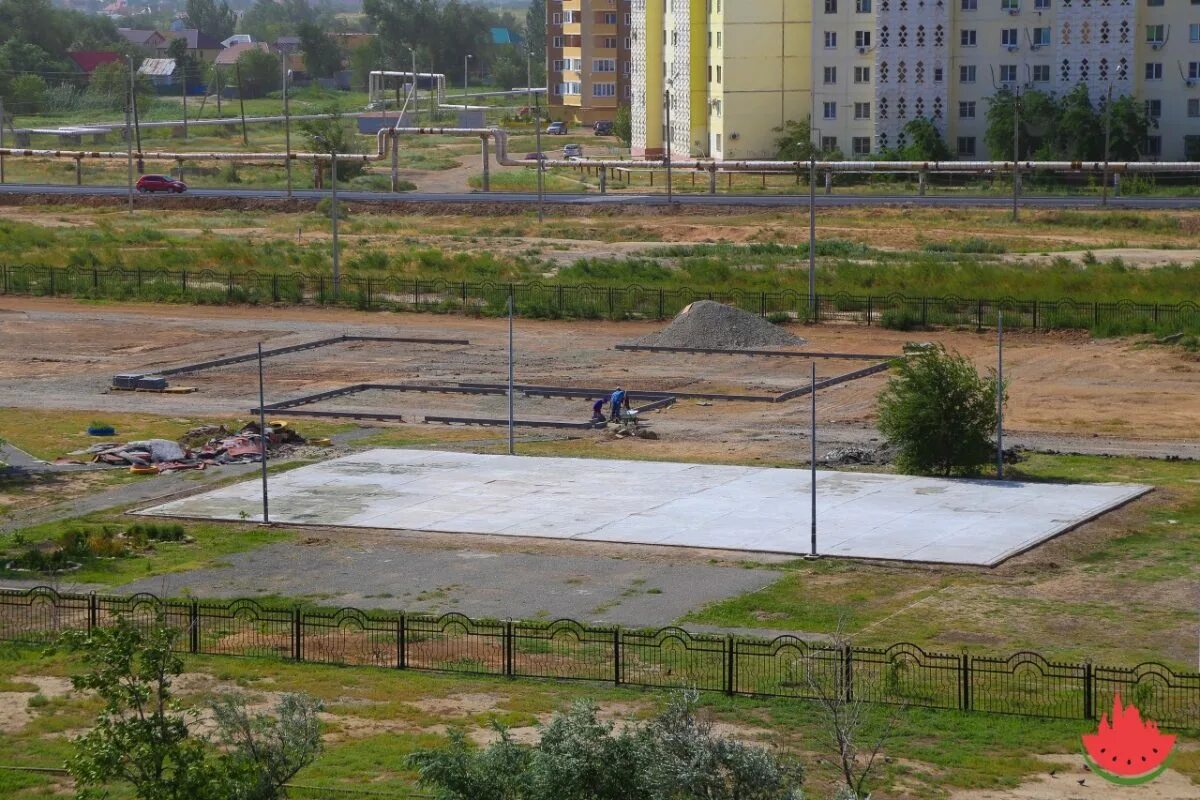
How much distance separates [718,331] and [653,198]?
50.0 meters

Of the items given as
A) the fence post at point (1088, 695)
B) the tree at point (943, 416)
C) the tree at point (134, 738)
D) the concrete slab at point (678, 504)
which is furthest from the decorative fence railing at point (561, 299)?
the tree at point (134, 738)

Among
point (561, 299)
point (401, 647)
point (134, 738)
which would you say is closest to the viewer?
point (134, 738)

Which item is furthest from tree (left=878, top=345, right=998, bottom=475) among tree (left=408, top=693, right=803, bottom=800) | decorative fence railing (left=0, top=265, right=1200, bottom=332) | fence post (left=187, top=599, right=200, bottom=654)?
tree (left=408, top=693, right=803, bottom=800)

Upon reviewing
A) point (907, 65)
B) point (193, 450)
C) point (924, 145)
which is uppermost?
point (907, 65)

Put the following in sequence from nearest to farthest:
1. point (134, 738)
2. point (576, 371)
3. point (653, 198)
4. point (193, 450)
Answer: point (134, 738) → point (193, 450) → point (576, 371) → point (653, 198)

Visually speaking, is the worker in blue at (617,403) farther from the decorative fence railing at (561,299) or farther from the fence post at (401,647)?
the fence post at (401,647)

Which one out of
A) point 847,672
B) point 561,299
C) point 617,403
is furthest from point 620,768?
point 561,299

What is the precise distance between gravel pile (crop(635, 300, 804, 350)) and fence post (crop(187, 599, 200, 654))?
35904 millimetres

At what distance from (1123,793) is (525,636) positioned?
423 inches

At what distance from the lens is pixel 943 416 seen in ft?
147

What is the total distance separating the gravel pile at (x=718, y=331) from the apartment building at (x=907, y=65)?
57642 mm

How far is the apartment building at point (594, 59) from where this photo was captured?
587 ft

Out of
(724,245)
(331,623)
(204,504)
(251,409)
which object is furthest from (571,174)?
(331,623)

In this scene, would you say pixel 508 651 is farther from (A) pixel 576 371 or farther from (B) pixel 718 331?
(B) pixel 718 331
